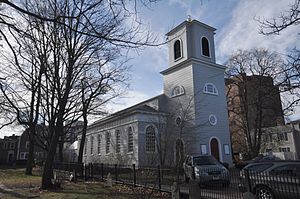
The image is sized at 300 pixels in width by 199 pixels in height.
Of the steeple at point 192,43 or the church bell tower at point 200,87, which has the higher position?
the steeple at point 192,43

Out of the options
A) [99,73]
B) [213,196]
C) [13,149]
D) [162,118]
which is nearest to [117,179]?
[213,196]

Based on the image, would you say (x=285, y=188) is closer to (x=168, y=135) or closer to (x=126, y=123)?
(x=168, y=135)

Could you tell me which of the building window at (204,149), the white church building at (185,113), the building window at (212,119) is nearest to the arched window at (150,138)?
the white church building at (185,113)

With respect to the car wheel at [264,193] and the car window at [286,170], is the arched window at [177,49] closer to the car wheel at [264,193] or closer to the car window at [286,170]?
the car window at [286,170]

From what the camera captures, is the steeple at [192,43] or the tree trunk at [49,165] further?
the steeple at [192,43]

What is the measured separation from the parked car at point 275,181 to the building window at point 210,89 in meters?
20.4

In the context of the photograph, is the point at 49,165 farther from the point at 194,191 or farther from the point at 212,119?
the point at 212,119

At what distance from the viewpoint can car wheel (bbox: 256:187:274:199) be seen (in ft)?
31.8

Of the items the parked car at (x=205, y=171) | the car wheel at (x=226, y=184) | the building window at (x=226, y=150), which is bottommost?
the car wheel at (x=226, y=184)

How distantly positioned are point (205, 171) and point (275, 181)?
587cm

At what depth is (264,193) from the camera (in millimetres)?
Result: 9953

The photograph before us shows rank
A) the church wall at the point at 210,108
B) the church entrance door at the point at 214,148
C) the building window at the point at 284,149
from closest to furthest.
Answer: the church wall at the point at 210,108, the church entrance door at the point at 214,148, the building window at the point at 284,149

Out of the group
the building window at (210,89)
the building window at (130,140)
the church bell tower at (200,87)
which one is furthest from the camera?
the building window at (130,140)

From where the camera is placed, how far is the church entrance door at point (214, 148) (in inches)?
1163
